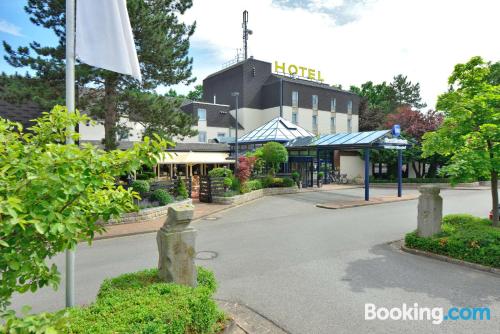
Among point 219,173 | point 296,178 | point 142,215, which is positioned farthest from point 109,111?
point 296,178

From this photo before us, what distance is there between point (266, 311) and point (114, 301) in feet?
8.30

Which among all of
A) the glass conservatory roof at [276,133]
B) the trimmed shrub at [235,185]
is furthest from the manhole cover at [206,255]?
the glass conservatory roof at [276,133]

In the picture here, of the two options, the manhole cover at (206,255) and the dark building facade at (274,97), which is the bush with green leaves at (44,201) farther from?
the dark building facade at (274,97)

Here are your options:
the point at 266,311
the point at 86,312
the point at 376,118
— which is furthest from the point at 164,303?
the point at 376,118

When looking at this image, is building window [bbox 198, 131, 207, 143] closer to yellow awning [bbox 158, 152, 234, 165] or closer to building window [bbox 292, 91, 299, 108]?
yellow awning [bbox 158, 152, 234, 165]

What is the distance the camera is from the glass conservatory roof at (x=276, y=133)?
27.5 metres

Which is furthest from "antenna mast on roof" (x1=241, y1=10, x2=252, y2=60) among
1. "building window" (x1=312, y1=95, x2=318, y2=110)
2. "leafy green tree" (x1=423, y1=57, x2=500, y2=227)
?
"leafy green tree" (x1=423, y1=57, x2=500, y2=227)

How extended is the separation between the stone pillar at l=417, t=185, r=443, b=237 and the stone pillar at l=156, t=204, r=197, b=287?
7009 mm

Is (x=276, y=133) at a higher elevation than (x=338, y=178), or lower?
higher

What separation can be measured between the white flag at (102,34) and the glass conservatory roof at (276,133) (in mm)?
22498

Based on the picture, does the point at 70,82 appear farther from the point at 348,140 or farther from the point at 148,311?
the point at 348,140

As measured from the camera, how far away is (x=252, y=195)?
20.3 metres

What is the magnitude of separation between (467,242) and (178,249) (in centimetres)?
724

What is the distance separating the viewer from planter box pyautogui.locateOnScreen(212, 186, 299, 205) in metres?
18.0
